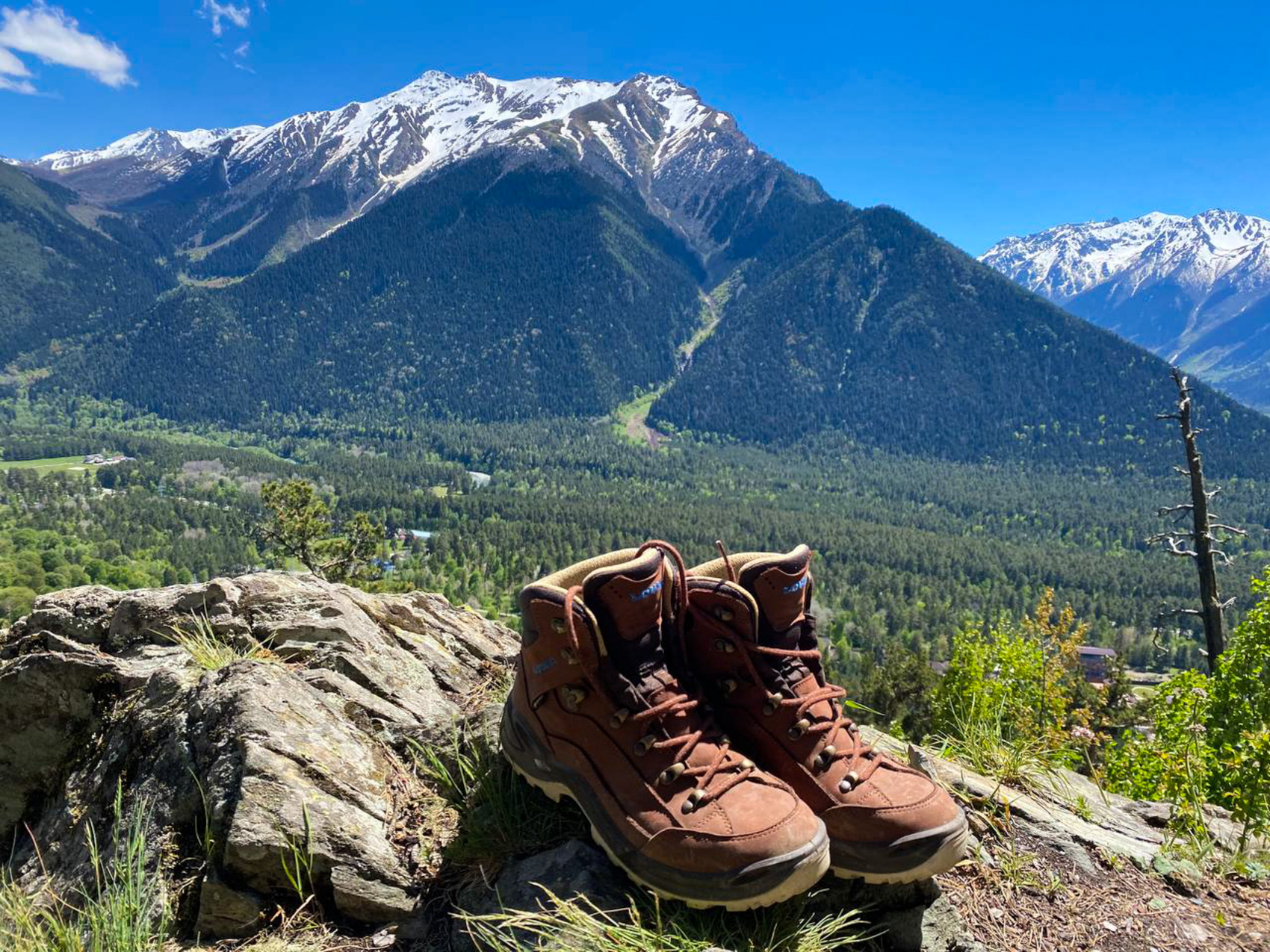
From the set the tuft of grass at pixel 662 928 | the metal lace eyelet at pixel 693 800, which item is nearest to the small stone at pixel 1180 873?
the tuft of grass at pixel 662 928

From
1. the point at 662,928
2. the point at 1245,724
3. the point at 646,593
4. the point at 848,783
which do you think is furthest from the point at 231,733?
the point at 1245,724

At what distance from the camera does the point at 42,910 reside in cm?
280

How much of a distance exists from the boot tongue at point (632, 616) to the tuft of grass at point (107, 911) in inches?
82.3

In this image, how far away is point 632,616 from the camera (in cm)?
338

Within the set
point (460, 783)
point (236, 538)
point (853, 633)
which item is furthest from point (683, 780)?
point (236, 538)

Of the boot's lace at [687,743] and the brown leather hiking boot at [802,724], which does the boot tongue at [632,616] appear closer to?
the boot's lace at [687,743]

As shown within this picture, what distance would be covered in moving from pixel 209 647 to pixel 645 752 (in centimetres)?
303

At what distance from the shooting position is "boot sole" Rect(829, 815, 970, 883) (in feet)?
10.1

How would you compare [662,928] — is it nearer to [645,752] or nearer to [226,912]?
[645,752]

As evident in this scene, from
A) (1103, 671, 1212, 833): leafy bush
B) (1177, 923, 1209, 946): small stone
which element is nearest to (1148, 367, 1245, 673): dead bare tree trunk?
(1103, 671, 1212, 833): leafy bush

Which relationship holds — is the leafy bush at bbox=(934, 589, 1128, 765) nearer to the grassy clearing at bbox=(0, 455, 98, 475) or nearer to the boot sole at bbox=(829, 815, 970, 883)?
the boot sole at bbox=(829, 815, 970, 883)

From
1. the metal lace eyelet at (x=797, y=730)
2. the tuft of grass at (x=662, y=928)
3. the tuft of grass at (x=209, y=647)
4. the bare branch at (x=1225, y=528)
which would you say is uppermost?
the tuft of grass at (x=209, y=647)

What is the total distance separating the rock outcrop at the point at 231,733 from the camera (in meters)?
3.19

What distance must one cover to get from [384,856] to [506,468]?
195920mm
